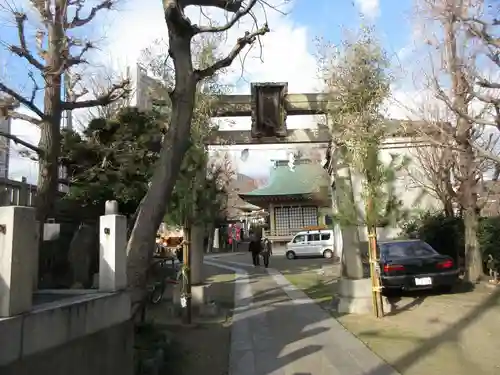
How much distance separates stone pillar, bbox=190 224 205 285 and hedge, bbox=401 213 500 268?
19.3 feet

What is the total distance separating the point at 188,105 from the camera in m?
6.77

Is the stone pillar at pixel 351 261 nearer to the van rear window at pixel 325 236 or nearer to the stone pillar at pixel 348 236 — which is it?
the stone pillar at pixel 348 236

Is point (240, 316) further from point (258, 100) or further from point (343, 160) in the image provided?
point (258, 100)

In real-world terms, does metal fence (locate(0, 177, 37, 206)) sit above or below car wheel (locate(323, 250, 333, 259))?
above

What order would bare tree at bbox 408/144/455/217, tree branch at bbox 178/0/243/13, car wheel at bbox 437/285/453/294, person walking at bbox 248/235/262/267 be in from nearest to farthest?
tree branch at bbox 178/0/243/13 < car wheel at bbox 437/285/453/294 < bare tree at bbox 408/144/455/217 < person walking at bbox 248/235/262/267

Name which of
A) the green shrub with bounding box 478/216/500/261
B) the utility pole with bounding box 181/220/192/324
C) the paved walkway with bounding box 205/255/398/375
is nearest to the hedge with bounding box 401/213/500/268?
the green shrub with bounding box 478/216/500/261

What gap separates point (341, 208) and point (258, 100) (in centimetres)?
371

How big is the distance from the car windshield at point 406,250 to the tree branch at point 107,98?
742 centimetres

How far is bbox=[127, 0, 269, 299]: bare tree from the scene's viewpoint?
639cm

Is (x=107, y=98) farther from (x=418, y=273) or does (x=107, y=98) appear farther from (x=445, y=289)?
(x=445, y=289)

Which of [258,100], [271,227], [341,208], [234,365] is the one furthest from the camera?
[271,227]

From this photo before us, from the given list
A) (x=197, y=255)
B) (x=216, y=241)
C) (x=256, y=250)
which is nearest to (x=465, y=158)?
(x=197, y=255)

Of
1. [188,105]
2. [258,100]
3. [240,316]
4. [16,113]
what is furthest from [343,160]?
[16,113]

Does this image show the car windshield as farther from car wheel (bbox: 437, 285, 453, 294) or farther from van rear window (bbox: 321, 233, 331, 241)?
van rear window (bbox: 321, 233, 331, 241)
